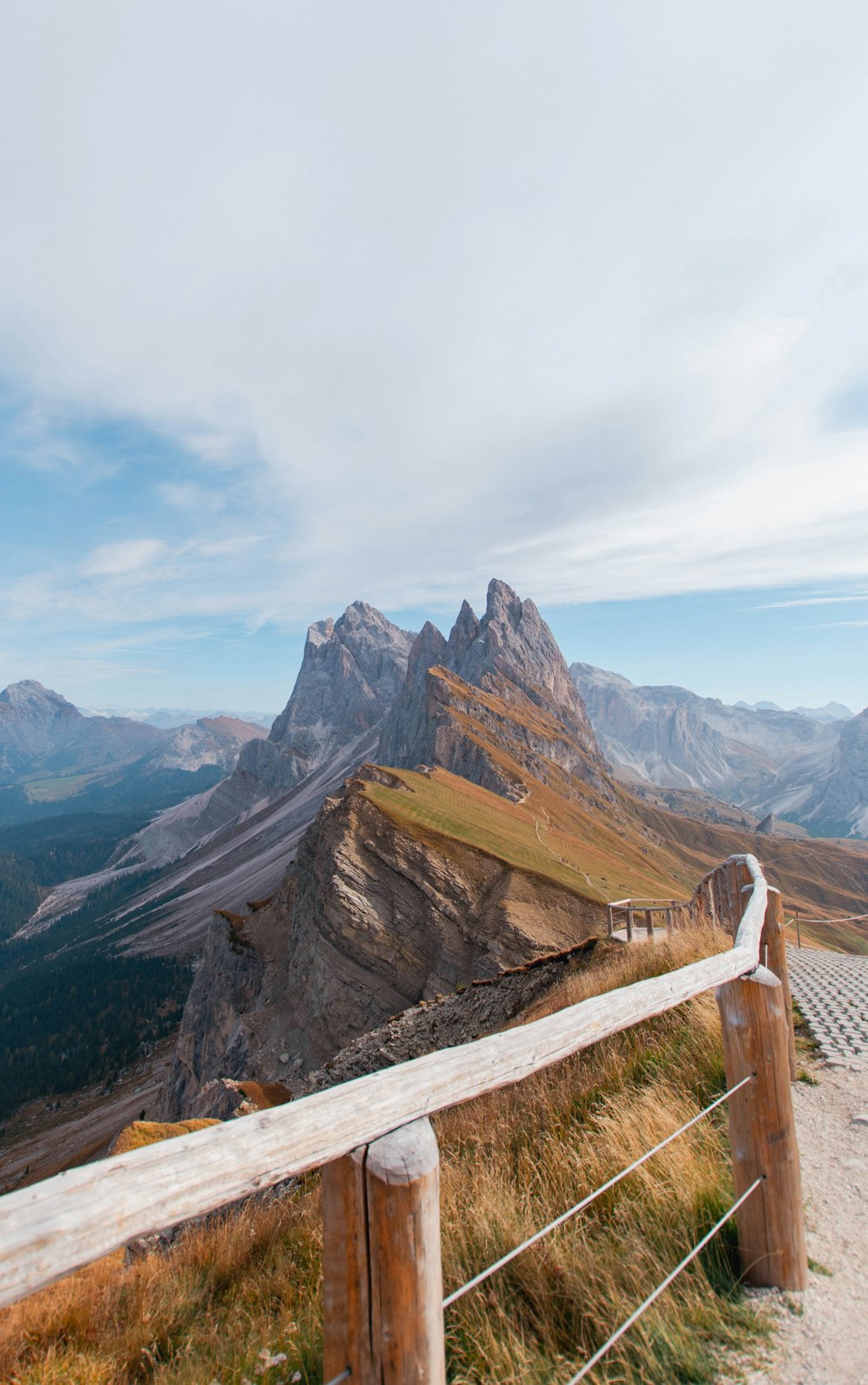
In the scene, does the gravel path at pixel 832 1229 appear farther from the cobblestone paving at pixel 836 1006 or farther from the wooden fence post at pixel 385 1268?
the wooden fence post at pixel 385 1268

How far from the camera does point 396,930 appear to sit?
1645 inches

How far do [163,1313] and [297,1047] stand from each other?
40.9m

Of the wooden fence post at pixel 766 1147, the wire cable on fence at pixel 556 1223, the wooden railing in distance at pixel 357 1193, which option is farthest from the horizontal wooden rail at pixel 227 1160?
the wooden fence post at pixel 766 1147

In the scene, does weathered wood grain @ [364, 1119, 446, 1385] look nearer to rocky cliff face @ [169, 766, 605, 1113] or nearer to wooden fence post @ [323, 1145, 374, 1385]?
wooden fence post @ [323, 1145, 374, 1385]

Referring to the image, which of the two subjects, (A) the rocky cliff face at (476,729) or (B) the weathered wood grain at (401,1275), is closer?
(B) the weathered wood grain at (401,1275)

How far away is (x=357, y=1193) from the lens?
8.57 feet

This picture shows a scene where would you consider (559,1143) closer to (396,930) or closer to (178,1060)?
(396,930)

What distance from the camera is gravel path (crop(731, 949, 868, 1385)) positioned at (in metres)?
3.46

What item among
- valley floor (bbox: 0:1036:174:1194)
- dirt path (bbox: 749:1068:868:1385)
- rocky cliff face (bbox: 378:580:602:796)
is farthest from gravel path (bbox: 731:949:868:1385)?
valley floor (bbox: 0:1036:174:1194)

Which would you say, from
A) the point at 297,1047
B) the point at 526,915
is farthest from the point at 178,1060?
the point at 526,915

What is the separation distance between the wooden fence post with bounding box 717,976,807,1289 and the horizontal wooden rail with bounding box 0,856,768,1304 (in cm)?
123

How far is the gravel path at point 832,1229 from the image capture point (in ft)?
11.4

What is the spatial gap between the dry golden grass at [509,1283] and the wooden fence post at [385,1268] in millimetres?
1090

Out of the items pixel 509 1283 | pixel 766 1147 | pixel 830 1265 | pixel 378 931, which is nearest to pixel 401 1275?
pixel 509 1283
